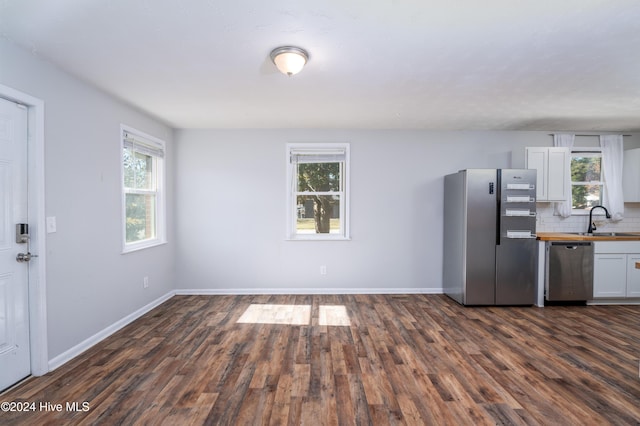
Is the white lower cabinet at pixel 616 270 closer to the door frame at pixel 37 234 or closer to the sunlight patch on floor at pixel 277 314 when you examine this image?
the sunlight patch on floor at pixel 277 314

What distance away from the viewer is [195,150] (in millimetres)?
4383

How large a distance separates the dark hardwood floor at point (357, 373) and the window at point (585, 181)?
1.78m

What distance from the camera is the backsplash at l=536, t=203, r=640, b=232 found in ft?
14.6

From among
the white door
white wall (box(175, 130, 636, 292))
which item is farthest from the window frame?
the white door

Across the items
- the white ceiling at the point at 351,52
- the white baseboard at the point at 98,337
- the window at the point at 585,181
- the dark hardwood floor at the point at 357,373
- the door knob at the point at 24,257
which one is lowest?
the dark hardwood floor at the point at 357,373

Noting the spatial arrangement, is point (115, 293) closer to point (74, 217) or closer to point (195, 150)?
point (74, 217)

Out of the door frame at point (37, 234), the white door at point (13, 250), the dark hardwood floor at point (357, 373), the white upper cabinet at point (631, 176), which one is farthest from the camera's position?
the white upper cabinet at point (631, 176)

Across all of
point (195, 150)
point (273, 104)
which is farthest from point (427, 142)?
point (195, 150)

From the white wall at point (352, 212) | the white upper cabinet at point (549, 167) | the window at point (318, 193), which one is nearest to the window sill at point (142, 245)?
the white wall at point (352, 212)

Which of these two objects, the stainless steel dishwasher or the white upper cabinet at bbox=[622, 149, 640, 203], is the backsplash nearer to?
the white upper cabinet at bbox=[622, 149, 640, 203]

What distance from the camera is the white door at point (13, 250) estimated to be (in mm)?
2059

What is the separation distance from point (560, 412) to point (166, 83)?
155 inches

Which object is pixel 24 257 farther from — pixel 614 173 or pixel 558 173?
pixel 614 173

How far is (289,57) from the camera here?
2.11 m
